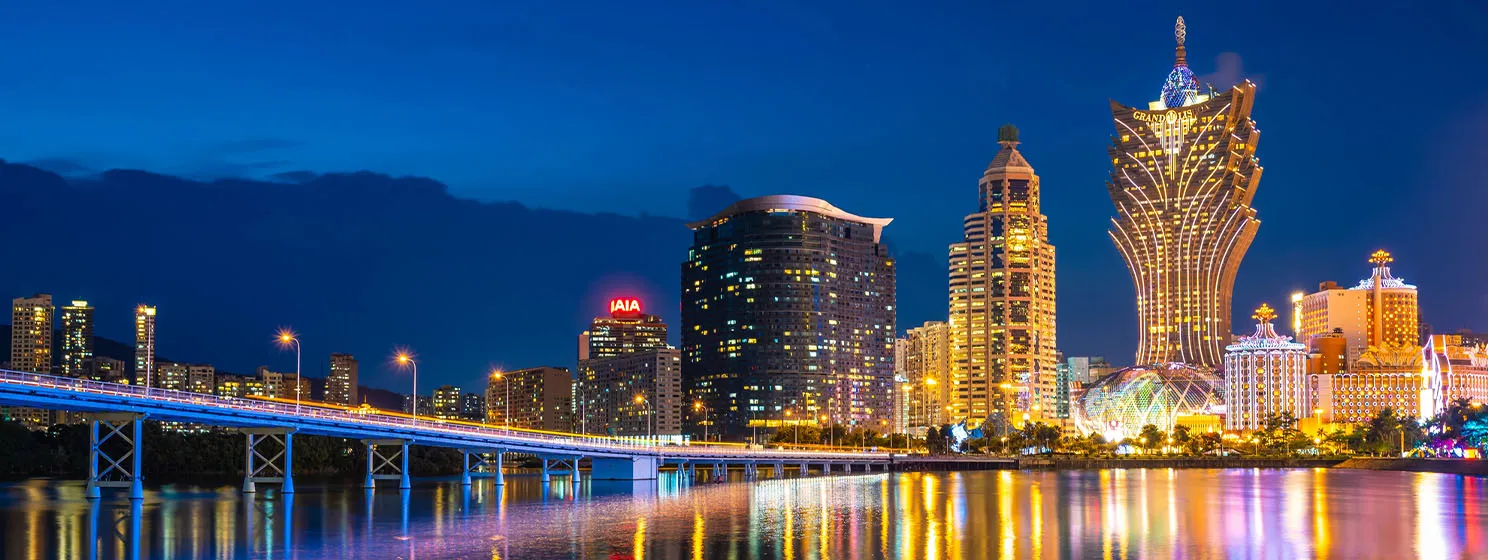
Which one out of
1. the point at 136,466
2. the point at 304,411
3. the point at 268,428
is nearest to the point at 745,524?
the point at 136,466

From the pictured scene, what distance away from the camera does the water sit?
6259 centimetres

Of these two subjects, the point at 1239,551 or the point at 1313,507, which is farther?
the point at 1313,507

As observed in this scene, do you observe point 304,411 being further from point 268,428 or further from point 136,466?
point 136,466

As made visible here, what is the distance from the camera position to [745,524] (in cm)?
7906

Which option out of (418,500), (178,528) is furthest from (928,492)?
(178,528)

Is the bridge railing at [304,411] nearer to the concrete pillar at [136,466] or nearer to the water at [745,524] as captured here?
the concrete pillar at [136,466]

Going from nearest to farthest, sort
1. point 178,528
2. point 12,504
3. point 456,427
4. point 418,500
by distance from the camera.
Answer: point 178,528 → point 12,504 → point 418,500 → point 456,427

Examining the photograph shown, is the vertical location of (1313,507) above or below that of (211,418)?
below

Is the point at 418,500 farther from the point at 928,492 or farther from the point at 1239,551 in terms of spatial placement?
the point at 1239,551

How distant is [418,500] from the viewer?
105875mm

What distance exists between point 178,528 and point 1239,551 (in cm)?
4976

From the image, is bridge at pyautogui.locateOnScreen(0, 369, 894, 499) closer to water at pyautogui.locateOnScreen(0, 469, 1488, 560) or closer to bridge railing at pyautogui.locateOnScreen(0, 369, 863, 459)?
bridge railing at pyautogui.locateOnScreen(0, 369, 863, 459)

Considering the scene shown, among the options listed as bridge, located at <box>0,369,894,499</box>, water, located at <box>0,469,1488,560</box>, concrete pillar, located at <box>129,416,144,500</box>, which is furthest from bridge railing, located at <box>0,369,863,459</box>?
water, located at <box>0,469,1488,560</box>

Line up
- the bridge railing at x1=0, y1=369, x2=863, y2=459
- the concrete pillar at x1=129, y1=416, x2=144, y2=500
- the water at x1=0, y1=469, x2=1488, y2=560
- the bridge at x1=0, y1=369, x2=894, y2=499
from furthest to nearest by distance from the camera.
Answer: the concrete pillar at x1=129, y1=416, x2=144, y2=500
the bridge railing at x1=0, y1=369, x2=863, y2=459
the bridge at x1=0, y1=369, x2=894, y2=499
the water at x1=0, y1=469, x2=1488, y2=560
